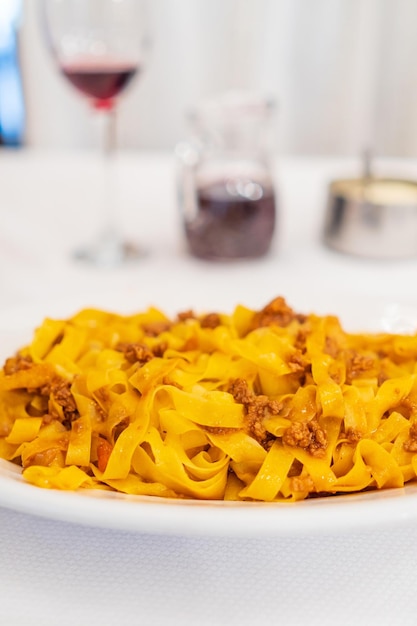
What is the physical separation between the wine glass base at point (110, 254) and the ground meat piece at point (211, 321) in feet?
2.26

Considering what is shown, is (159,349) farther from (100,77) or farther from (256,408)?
(100,77)

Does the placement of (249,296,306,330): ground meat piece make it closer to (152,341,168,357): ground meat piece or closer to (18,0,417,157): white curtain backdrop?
(152,341,168,357): ground meat piece

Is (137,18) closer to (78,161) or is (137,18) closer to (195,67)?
(78,161)

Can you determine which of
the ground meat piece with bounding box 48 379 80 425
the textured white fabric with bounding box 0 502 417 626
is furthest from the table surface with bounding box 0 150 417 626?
the ground meat piece with bounding box 48 379 80 425

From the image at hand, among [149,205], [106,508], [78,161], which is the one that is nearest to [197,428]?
[106,508]

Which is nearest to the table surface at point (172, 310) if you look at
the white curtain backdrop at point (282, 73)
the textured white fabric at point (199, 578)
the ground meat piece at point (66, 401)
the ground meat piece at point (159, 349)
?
the textured white fabric at point (199, 578)

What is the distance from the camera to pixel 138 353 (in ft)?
2.67

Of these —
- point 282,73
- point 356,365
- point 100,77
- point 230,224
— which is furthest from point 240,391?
point 282,73

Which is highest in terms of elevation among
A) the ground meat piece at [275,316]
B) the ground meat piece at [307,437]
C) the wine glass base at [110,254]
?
the ground meat piece at [275,316]

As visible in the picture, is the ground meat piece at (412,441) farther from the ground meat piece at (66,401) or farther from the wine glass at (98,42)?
the wine glass at (98,42)

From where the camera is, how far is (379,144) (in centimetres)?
310

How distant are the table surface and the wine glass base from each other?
2 centimetres

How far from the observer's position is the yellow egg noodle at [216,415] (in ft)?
2.29

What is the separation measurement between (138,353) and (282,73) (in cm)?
247
